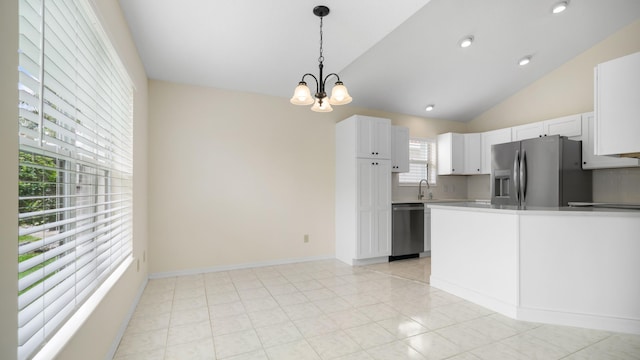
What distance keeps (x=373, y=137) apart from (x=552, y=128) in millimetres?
2596

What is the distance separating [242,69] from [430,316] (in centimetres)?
341

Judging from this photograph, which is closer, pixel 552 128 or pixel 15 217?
pixel 15 217

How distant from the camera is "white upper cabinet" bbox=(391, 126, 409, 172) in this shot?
4949 millimetres

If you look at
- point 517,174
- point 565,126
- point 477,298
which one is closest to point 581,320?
point 477,298

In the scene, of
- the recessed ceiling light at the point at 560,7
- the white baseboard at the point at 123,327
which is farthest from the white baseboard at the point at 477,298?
the recessed ceiling light at the point at 560,7

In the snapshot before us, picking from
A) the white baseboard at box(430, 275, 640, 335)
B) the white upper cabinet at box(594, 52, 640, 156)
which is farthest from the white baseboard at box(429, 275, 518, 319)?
the white upper cabinet at box(594, 52, 640, 156)

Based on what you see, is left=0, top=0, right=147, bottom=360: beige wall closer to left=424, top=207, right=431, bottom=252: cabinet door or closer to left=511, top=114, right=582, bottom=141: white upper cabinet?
left=424, top=207, right=431, bottom=252: cabinet door

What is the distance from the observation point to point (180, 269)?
3859 mm

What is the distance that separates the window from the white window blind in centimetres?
453

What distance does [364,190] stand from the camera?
14.4 ft

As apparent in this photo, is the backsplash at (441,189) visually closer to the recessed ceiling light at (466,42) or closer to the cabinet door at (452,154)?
the cabinet door at (452,154)

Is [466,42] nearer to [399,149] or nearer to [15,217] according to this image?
[399,149]

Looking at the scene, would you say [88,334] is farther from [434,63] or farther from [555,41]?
[555,41]

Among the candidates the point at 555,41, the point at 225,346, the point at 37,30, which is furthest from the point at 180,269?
the point at 555,41
